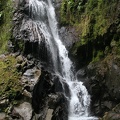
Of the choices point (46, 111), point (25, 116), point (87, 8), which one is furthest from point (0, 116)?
point (87, 8)

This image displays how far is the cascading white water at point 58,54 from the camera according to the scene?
44.1ft

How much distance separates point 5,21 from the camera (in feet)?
52.7

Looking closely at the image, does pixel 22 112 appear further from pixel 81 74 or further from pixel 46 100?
pixel 81 74

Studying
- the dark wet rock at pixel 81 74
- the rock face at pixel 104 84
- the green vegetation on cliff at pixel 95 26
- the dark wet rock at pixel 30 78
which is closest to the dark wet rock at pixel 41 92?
the dark wet rock at pixel 30 78

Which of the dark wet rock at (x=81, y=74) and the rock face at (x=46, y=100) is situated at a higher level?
the dark wet rock at (x=81, y=74)

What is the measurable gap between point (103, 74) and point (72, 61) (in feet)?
8.91

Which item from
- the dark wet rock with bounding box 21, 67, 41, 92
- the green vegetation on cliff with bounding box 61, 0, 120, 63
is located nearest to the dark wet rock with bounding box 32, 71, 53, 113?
the dark wet rock with bounding box 21, 67, 41, 92

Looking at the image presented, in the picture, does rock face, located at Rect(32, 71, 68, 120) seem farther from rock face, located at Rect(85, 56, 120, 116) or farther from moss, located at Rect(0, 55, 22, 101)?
rock face, located at Rect(85, 56, 120, 116)

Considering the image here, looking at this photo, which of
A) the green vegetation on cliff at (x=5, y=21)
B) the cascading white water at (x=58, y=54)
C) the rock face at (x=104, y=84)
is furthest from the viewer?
the green vegetation on cliff at (x=5, y=21)

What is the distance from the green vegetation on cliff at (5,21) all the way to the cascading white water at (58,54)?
138cm

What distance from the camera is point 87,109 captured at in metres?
13.6

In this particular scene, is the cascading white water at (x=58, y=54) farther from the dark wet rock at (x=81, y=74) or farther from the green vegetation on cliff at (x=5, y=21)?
the green vegetation on cliff at (x=5, y=21)

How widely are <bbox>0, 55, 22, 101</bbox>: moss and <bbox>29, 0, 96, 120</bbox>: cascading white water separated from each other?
3100 millimetres

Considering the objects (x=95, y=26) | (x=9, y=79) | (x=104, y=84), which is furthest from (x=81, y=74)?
(x=9, y=79)
